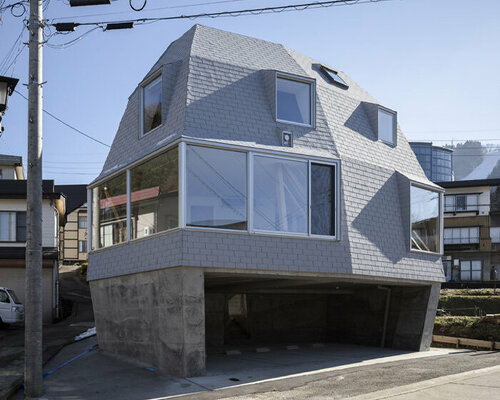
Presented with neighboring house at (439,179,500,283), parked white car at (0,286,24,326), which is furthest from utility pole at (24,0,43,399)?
neighboring house at (439,179,500,283)

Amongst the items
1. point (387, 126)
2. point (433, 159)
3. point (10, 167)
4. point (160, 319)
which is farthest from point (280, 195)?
point (433, 159)

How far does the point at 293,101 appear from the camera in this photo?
1789 centimetres

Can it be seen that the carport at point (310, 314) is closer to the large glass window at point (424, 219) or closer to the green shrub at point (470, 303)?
the large glass window at point (424, 219)

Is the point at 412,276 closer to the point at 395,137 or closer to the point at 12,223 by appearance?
the point at 395,137

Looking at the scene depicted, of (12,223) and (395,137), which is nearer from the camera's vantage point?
(395,137)

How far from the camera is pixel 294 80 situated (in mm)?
18031

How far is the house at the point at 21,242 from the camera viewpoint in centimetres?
2991

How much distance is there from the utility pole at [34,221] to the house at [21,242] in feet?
57.7

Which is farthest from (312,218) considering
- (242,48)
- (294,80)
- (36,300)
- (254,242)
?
(36,300)

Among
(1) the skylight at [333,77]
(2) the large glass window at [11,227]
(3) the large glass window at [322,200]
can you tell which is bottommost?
(2) the large glass window at [11,227]

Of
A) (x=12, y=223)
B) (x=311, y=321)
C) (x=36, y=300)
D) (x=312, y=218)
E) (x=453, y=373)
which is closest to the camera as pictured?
(x=36, y=300)

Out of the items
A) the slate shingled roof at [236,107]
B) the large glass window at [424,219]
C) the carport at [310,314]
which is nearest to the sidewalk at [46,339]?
the carport at [310,314]

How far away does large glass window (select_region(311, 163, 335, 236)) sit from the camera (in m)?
16.6

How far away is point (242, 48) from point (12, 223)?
58.6ft
